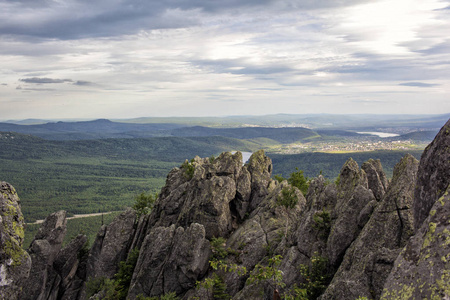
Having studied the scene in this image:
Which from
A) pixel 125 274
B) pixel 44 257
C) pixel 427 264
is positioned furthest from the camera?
pixel 44 257

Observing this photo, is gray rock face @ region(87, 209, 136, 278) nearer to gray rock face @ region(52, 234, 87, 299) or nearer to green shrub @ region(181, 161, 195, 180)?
gray rock face @ region(52, 234, 87, 299)

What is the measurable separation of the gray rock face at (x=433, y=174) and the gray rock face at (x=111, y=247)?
48638 millimetres

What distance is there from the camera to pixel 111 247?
50.8 meters

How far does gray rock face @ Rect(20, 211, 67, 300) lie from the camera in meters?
47.5

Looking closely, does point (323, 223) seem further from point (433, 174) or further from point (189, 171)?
point (189, 171)

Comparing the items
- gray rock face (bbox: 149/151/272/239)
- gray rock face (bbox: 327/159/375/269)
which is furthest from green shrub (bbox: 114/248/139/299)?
gray rock face (bbox: 327/159/375/269)

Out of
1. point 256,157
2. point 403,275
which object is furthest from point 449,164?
point 256,157

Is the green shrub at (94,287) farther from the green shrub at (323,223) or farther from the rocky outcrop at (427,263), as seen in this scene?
the rocky outcrop at (427,263)

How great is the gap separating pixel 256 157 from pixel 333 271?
3861cm

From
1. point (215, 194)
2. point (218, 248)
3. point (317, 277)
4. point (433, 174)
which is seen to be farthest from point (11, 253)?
point (215, 194)

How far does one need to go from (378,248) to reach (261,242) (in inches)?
812

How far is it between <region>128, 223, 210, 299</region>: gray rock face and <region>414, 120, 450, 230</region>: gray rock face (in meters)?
32.2

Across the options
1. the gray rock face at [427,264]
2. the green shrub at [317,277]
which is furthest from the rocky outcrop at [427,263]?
the green shrub at [317,277]

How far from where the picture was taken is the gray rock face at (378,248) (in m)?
17.9
